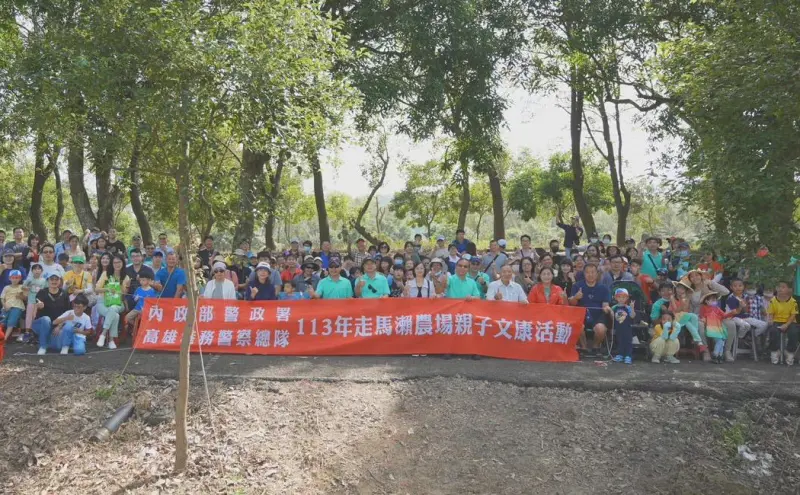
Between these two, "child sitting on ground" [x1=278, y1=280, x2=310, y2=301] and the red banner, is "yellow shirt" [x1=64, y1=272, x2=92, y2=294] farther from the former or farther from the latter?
"child sitting on ground" [x1=278, y1=280, x2=310, y2=301]

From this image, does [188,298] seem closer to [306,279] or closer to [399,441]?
[399,441]

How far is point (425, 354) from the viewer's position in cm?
923

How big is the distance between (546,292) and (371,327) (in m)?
2.84

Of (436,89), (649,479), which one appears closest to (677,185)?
(649,479)

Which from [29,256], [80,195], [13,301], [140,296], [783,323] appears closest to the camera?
[783,323]

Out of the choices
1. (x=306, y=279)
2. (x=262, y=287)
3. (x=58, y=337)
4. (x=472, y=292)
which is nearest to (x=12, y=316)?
(x=58, y=337)

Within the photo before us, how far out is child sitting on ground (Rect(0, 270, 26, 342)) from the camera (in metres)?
9.73

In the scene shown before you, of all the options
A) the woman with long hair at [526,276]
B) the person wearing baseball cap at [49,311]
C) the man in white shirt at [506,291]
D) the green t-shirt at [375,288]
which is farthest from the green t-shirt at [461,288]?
the person wearing baseball cap at [49,311]

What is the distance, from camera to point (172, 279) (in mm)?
10109

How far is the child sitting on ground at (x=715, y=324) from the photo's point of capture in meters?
9.00

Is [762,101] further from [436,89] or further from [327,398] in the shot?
[436,89]

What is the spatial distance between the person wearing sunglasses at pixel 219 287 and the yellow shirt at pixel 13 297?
296 cm

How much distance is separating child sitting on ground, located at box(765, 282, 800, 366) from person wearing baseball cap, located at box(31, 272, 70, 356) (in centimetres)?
1097

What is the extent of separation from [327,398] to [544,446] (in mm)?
2729
